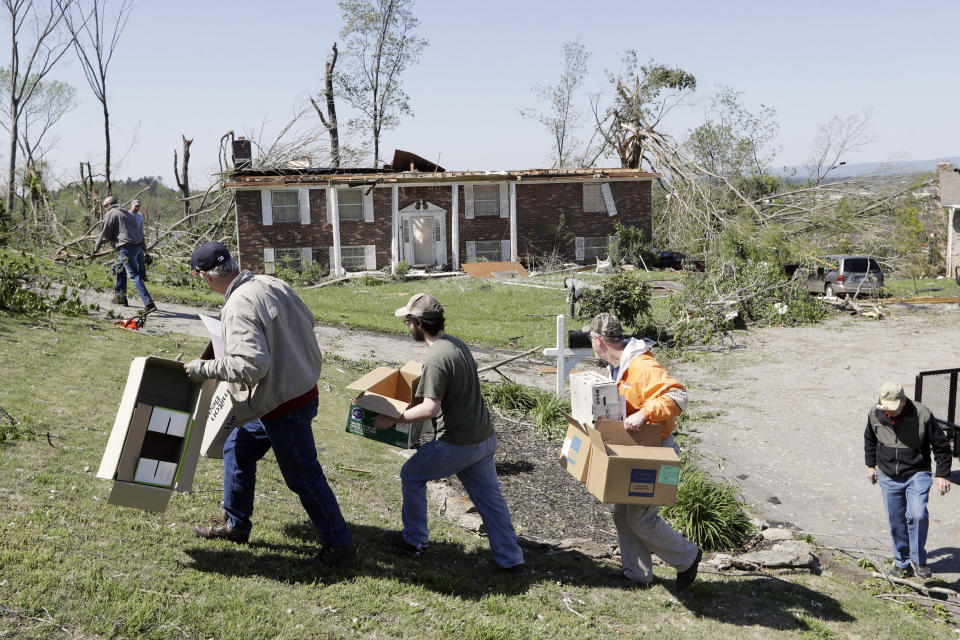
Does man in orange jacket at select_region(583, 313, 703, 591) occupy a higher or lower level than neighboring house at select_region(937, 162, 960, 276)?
lower

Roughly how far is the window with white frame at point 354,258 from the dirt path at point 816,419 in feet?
58.2

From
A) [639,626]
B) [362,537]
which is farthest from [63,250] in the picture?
[639,626]

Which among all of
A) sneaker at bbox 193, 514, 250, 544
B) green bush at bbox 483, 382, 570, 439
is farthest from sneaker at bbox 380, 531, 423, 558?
A: green bush at bbox 483, 382, 570, 439

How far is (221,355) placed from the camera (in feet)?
14.3

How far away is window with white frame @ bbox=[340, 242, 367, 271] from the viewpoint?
3119cm

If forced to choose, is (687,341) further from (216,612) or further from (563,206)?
(563,206)

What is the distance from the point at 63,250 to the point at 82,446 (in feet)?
45.3

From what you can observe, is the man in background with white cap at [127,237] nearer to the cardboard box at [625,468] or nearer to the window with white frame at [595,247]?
the cardboard box at [625,468]

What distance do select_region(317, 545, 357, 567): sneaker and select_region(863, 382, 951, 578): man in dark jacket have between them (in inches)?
169

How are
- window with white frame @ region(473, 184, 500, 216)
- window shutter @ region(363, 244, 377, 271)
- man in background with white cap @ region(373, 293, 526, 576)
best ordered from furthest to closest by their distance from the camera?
window with white frame @ region(473, 184, 500, 216) < window shutter @ region(363, 244, 377, 271) < man in background with white cap @ region(373, 293, 526, 576)

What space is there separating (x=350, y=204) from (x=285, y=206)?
2647 mm

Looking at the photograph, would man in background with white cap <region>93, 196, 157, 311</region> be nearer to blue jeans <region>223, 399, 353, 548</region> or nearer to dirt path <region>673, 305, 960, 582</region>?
blue jeans <region>223, 399, 353, 548</region>

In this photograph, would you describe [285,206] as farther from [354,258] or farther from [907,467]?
[907,467]

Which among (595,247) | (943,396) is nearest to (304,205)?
(595,247)
